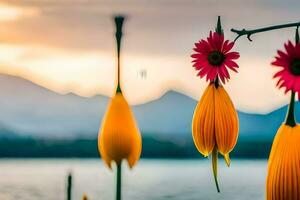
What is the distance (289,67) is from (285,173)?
0.12 meters

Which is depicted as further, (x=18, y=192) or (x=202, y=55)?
(x=18, y=192)

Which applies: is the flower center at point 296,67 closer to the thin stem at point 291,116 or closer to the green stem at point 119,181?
the thin stem at point 291,116

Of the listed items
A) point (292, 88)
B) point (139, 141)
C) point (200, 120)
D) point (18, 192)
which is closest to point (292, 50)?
point (292, 88)

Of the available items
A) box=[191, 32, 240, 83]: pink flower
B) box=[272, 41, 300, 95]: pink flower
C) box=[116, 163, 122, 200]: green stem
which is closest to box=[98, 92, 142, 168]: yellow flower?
box=[116, 163, 122, 200]: green stem

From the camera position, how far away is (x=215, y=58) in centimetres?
94

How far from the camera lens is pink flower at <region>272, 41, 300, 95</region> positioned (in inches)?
31.8

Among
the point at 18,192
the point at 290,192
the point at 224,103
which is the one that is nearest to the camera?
the point at 290,192

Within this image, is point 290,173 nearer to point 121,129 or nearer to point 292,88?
point 292,88

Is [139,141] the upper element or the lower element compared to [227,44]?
lower

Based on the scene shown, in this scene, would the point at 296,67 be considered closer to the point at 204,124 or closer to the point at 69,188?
the point at 204,124

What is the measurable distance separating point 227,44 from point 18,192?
2383mm

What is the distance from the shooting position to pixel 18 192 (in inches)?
125

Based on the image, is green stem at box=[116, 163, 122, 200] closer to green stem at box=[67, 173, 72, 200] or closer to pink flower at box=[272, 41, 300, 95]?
green stem at box=[67, 173, 72, 200]

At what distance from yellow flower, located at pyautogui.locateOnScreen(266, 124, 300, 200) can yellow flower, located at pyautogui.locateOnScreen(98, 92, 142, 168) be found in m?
0.21
